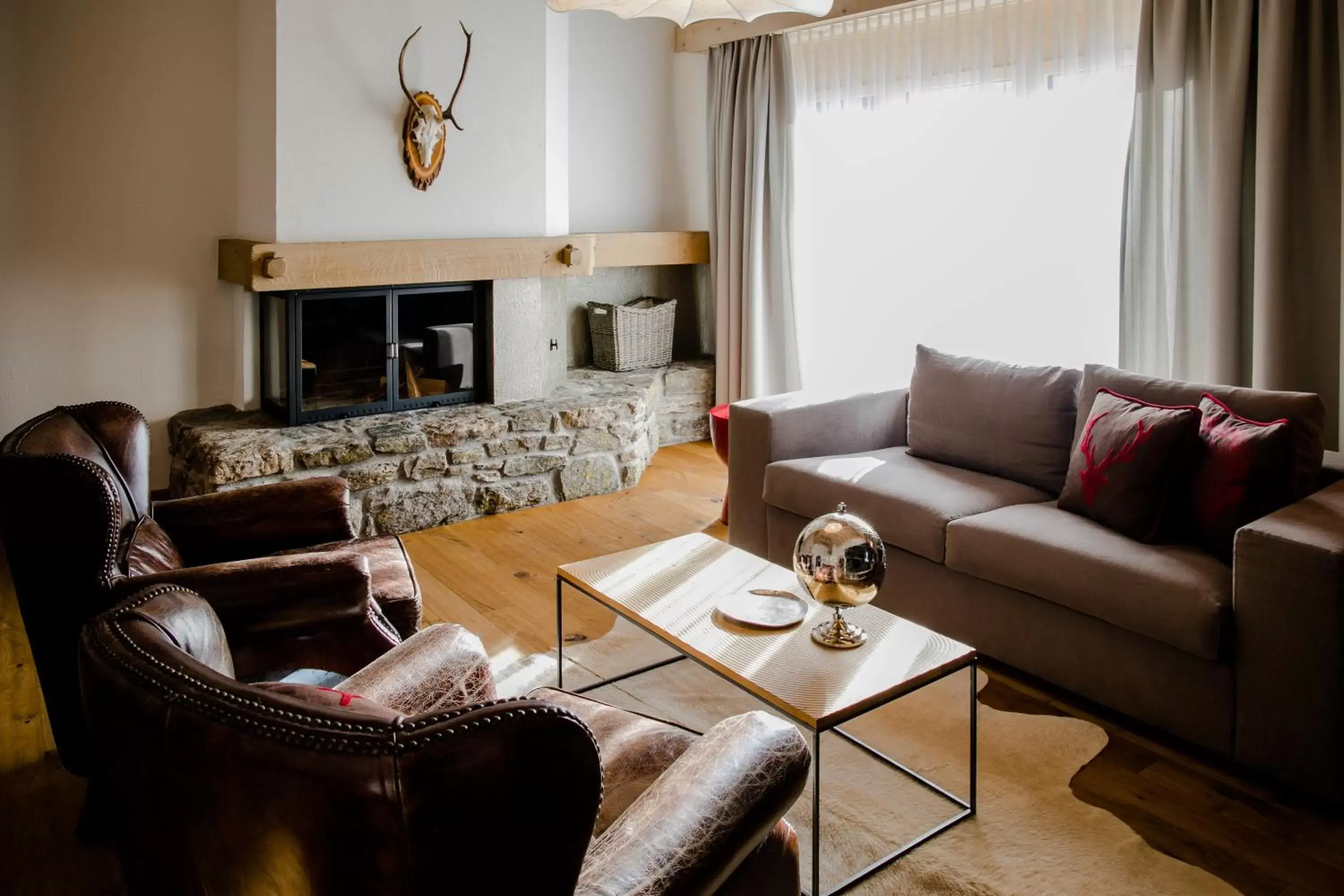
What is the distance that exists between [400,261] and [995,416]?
242 cm

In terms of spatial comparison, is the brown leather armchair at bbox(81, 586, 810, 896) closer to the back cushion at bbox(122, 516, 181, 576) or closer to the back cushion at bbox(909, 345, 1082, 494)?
the back cushion at bbox(122, 516, 181, 576)

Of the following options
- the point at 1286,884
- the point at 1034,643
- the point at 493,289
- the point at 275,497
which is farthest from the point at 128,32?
the point at 1286,884

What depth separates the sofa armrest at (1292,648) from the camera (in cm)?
229

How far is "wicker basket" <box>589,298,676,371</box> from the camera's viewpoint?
5656 millimetres

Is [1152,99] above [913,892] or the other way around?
above

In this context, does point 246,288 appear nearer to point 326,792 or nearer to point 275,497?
point 275,497

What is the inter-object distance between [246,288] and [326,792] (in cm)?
359

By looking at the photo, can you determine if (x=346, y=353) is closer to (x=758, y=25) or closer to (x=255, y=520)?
(x=255, y=520)

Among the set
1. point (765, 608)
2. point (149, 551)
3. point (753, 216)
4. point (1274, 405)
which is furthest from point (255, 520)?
point (753, 216)

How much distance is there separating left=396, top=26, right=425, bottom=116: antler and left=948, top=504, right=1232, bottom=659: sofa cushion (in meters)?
2.80

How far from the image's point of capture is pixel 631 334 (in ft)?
18.7

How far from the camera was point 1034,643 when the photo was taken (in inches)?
114

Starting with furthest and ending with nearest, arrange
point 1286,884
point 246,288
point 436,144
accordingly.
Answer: point 436,144 → point 246,288 → point 1286,884

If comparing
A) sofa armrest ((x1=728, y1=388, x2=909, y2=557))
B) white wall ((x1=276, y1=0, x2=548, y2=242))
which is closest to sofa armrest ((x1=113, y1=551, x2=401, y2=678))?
sofa armrest ((x1=728, y1=388, x2=909, y2=557))
